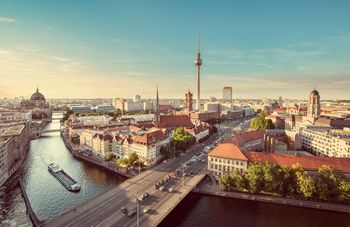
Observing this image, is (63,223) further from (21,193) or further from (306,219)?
(306,219)

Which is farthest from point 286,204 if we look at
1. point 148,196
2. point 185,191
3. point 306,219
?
point 148,196

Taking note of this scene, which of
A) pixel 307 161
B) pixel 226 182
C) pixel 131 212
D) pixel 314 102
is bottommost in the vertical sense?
pixel 131 212

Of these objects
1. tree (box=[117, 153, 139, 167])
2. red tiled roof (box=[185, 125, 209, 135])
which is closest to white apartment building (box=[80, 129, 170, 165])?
tree (box=[117, 153, 139, 167])

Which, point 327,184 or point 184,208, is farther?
point 184,208

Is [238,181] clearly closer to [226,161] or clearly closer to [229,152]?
[226,161]

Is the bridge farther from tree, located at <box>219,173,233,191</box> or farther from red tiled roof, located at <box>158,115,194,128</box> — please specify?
red tiled roof, located at <box>158,115,194,128</box>

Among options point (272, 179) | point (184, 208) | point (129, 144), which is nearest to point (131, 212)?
point (184, 208)

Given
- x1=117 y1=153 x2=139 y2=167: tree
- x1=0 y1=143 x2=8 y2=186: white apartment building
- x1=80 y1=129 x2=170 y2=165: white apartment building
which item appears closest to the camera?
x1=0 y1=143 x2=8 y2=186: white apartment building
